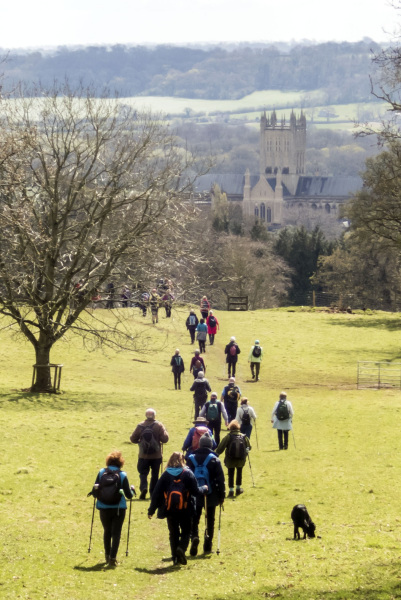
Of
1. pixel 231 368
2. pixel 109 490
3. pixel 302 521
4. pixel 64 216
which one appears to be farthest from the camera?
pixel 231 368

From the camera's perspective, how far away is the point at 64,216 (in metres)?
27.7

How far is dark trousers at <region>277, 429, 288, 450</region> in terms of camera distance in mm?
22406

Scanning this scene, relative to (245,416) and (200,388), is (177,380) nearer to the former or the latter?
(200,388)

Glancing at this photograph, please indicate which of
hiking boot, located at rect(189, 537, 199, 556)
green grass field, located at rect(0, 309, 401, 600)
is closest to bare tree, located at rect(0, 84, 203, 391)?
green grass field, located at rect(0, 309, 401, 600)

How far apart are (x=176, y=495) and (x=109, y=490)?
933 millimetres

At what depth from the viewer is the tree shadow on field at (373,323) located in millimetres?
49438

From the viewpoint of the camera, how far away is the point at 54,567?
1280 centimetres

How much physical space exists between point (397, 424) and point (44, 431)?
384 inches

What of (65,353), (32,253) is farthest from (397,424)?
(65,353)

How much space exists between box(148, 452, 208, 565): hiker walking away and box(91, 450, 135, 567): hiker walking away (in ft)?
1.45

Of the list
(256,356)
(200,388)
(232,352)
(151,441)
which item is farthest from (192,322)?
(151,441)

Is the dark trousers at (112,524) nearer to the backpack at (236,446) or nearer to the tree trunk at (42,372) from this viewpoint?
the backpack at (236,446)

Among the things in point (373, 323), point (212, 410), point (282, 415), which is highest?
point (212, 410)

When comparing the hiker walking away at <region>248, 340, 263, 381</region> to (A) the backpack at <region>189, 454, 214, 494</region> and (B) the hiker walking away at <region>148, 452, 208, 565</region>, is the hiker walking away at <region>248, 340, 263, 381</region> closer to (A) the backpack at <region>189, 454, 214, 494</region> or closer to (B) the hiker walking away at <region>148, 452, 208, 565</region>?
(A) the backpack at <region>189, 454, 214, 494</region>
